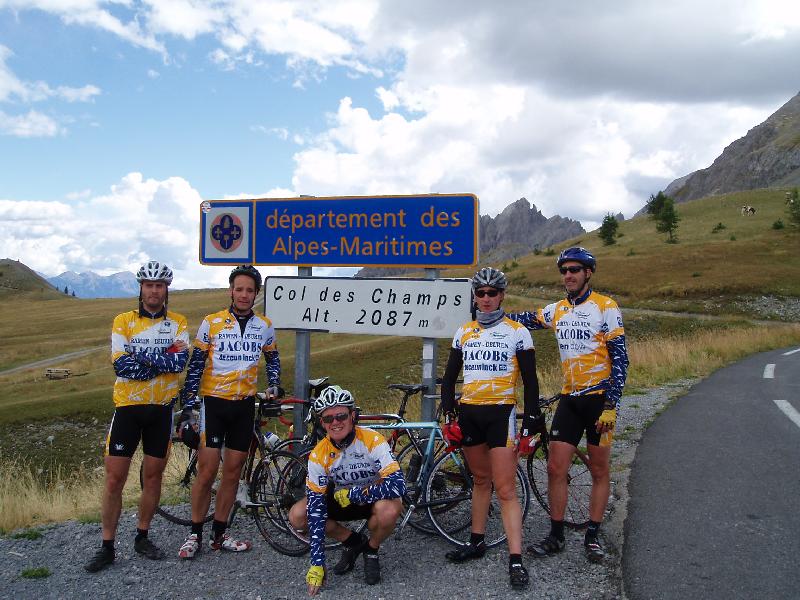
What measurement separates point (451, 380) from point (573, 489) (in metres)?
2.06

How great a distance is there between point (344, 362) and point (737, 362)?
15884mm

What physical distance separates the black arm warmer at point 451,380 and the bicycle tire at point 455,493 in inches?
23.8

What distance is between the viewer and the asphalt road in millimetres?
4305

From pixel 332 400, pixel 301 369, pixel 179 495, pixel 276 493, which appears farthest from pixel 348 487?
pixel 179 495

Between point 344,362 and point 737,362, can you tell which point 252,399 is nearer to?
point 737,362

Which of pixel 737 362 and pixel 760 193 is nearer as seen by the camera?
pixel 737 362

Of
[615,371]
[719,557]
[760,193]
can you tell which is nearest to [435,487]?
[615,371]

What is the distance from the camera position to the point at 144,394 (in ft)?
17.3

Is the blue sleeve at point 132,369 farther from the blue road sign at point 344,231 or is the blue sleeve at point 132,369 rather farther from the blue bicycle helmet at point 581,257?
the blue bicycle helmet at point 581,257

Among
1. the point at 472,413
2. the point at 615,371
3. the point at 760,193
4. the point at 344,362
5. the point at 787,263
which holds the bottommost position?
the point at 344,362

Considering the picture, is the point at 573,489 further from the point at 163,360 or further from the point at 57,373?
the point at 57,373

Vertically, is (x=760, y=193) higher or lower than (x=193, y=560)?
higher

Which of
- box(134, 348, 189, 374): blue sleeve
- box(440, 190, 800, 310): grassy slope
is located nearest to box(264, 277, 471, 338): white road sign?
box(134, 348, 189, 374): blue sleeve

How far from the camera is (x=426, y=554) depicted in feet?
16.8
